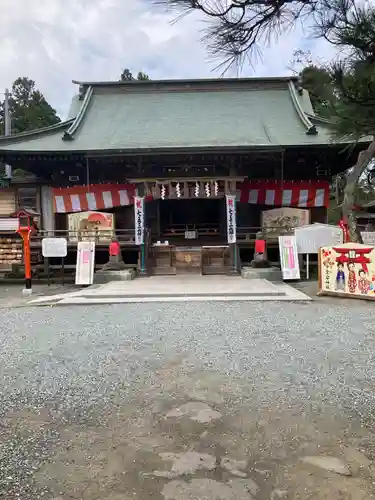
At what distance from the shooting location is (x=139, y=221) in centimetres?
1301

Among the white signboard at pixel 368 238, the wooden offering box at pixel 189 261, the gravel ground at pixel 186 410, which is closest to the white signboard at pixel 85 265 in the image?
the wooden offering box at pixel 189 261

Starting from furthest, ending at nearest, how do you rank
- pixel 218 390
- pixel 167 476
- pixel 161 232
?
pixel 161 232 → pixel 218 390 → pixel 167 476

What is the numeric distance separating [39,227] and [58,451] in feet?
43.7

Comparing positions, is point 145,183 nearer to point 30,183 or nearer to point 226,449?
point 30,183

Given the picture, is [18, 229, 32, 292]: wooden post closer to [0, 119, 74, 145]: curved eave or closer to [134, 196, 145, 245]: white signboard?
[134, 196, 145, 245]: white signboard

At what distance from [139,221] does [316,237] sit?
522 centimetres

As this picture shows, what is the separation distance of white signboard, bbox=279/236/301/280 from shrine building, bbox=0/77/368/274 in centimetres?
170

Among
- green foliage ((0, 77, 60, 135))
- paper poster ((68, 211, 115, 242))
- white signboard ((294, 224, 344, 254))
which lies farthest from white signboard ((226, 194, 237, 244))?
green foliage ((0, 77, 60, 135))

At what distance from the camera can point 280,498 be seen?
2199mm

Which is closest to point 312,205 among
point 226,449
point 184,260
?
point 184,260

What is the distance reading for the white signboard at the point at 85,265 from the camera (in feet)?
39.3

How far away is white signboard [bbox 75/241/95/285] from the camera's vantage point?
11984 mm

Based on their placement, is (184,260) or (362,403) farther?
(184,260)

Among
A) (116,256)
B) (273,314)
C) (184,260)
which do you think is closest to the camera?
(273,314)
